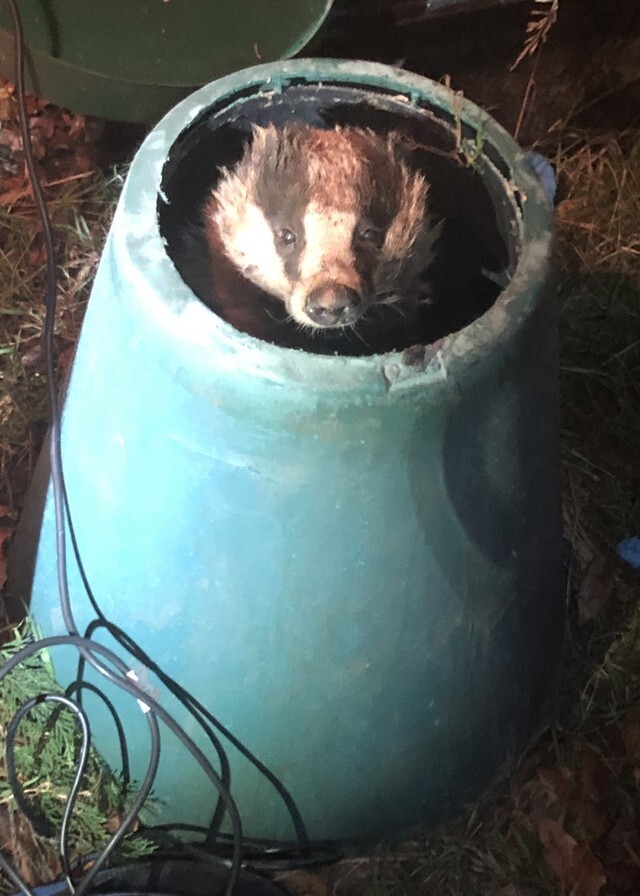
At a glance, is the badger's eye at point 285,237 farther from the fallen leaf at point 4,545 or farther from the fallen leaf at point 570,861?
the fallen leaf at point 570,861

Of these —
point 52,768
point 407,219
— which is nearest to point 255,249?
point 407,219

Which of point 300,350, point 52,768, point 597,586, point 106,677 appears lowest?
point 597,586

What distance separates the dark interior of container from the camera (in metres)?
0.88

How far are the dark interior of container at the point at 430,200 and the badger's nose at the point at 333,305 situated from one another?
10 centimetres

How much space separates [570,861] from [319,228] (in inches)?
35.7

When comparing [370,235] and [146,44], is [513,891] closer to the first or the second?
[370,235]

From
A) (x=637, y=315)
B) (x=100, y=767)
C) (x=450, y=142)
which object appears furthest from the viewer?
(x=637, y=315)

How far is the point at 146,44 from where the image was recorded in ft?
4.96

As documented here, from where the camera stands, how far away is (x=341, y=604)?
0.84 m

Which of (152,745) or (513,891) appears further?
(513,891)

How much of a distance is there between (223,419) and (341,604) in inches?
8.3

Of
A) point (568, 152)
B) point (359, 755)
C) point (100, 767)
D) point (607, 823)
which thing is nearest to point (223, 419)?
point (359, 755)

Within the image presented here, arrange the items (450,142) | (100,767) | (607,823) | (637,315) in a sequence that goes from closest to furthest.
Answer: (450,142) < (100,767) < (607,823) < (637,315)

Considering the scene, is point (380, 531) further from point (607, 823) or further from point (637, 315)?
point (637, 315)
